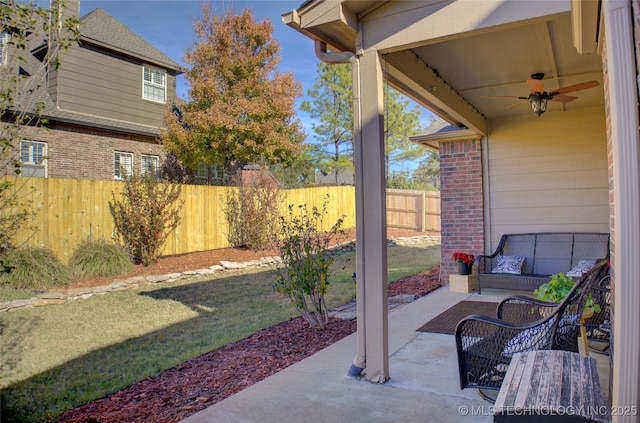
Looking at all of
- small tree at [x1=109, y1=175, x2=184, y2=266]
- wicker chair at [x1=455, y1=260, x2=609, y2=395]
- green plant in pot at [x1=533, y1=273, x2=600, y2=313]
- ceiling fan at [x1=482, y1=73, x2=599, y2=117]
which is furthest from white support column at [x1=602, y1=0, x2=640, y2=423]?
small tree at [x1=109, y1=175, x2=184, y2=266]

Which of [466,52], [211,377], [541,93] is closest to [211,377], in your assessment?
[211,377]

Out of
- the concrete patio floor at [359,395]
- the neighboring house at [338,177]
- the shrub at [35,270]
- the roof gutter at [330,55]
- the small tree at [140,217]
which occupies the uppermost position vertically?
the neighboring house at [338,177]

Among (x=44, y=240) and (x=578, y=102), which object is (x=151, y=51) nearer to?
(x=44, y=240)

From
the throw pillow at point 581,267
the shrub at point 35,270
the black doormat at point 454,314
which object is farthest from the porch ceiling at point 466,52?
the shrub at point 35,270

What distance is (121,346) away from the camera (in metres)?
4.37

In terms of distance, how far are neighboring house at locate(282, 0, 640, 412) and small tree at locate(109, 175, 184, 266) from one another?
568cm

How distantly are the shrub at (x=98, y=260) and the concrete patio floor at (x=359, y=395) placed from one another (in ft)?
17.7

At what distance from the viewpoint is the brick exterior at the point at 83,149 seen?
36.6 feet

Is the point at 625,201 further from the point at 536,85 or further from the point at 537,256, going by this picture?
the point at 537,256

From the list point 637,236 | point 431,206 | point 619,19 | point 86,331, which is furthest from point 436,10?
point 431,206

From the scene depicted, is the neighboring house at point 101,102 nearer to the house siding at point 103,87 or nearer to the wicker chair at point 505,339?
the house siding at point 103,87

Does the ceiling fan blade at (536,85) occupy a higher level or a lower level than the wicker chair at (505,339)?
higher

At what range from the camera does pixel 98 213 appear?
850cm

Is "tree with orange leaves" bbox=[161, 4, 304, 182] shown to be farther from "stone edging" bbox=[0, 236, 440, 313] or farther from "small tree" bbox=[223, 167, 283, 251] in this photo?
"stone edging" bbox=[0, 236, 440, 313]
